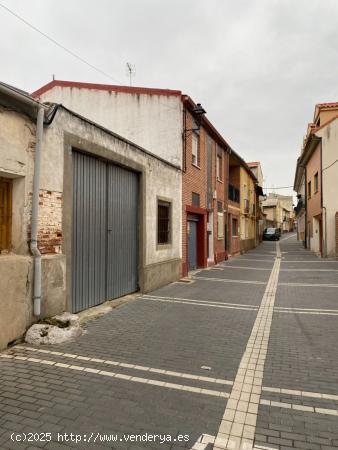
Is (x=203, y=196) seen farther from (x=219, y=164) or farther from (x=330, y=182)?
(x=330, y=182)

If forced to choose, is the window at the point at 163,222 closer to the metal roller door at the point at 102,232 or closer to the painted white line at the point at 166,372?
the metal roller door at the point at 102,232

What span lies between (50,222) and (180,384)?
3.34m

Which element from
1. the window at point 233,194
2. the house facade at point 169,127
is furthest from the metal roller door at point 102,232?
the window at point 233,194

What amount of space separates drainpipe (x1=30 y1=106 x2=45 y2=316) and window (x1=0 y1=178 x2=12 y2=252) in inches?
13.6

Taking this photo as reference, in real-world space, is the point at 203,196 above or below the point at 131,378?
above

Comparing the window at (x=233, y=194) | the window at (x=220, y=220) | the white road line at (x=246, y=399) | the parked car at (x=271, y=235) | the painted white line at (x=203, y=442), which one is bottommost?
the white road line at (x=246, y=399)

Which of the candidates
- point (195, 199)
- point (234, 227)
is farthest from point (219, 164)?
point (234, 227)

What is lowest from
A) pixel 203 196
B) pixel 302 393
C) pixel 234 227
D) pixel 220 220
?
pixel 302 393

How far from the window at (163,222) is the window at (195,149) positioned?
3.43m

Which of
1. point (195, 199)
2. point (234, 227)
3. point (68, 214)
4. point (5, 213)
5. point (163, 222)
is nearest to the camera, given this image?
point (5, 213)

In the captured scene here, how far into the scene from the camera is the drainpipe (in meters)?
5.03

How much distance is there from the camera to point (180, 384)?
3.74 metres

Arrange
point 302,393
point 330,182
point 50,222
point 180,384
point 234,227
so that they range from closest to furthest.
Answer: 1. point 302,393
2. point 180,384
3. point 50,222
4. point 330,182
5. point 234,227

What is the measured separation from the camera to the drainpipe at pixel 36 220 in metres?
5.03
